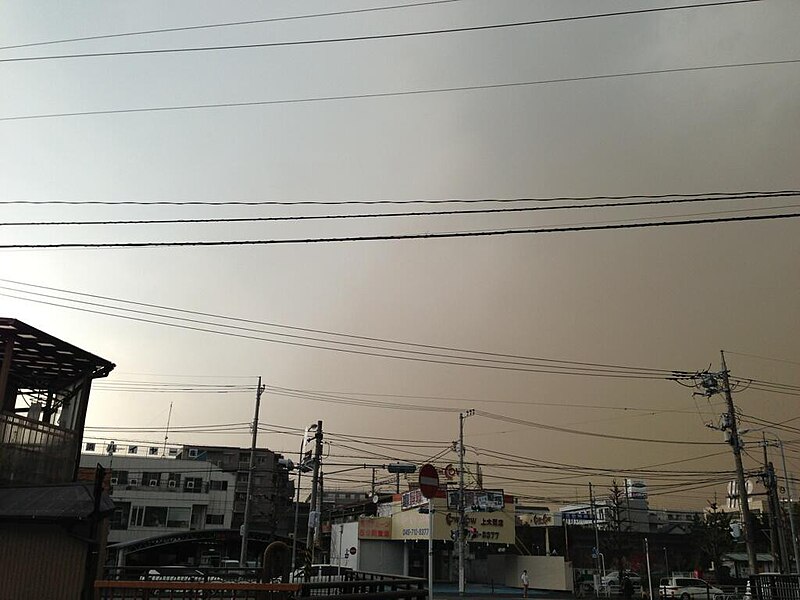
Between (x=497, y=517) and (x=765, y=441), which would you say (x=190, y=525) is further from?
(x=765, y=441)

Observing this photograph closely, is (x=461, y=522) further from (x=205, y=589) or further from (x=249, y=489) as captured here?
(x=205, y=589)

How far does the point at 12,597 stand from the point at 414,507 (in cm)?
3626

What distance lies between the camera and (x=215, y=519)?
61281 millimetres

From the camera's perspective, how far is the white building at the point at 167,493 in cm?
5841

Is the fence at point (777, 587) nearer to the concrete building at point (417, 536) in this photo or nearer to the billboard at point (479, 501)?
the concrete building at point (417, 536)

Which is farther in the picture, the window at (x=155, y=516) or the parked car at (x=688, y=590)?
the window at (x=155, y=516)

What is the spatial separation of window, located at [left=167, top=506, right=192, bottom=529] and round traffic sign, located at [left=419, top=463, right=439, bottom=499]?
5439 centimetres

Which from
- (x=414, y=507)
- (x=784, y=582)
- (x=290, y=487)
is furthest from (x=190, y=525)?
(x=784, y=582)

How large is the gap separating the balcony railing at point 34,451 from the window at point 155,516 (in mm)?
46930

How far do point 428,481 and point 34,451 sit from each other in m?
9.33

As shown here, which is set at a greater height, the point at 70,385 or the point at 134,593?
the point at 70,385

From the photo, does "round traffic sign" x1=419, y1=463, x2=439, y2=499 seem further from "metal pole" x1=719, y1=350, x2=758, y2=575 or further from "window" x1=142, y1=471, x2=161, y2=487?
Result: "window" x1=142, y1=471, x2=161, y2=487

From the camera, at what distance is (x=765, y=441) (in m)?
42.1

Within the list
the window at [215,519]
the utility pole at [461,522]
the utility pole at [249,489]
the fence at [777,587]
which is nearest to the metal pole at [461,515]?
the utility pole at [461,522]
